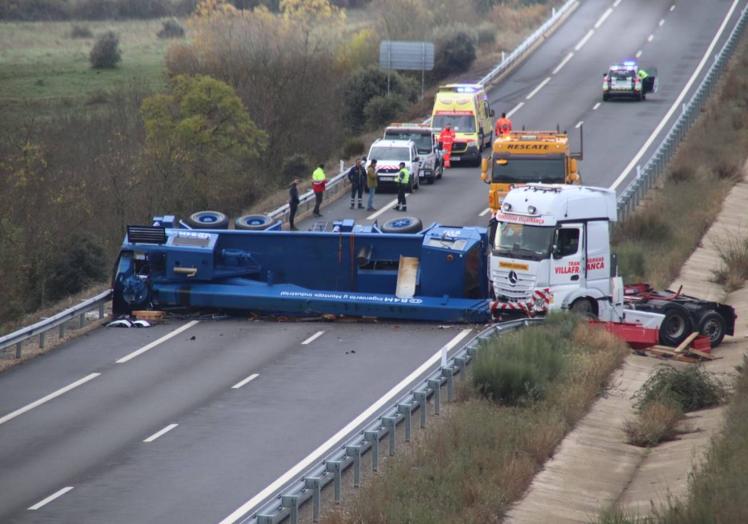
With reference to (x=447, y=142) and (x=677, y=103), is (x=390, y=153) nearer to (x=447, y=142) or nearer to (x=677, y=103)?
(x=447, y=142)

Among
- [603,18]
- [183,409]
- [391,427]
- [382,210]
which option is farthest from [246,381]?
[603,18]

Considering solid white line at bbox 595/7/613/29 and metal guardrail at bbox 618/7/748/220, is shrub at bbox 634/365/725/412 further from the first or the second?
solid white line at bbox 595/7/613/29

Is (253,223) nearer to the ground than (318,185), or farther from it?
farther from it

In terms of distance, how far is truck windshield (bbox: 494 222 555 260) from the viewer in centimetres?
2652

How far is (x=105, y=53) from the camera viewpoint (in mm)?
86812

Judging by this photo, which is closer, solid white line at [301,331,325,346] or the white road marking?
the white road marking

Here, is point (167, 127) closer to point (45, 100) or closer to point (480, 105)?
point (480, 105)

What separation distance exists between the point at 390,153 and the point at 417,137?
1996 millimetres

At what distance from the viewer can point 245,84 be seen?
66938 mm

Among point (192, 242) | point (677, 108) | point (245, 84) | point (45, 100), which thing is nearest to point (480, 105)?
point (677, 108)

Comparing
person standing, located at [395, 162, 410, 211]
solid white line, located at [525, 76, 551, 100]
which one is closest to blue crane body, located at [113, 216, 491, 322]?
person standing, located at [395, 162, 410, 211]

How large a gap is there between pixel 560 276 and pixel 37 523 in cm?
1306

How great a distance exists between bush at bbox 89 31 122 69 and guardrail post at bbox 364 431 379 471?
7251 centimetres

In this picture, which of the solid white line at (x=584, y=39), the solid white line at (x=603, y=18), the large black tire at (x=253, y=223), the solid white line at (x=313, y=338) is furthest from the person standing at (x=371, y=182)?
the solid white line at (x=603, y=18)
